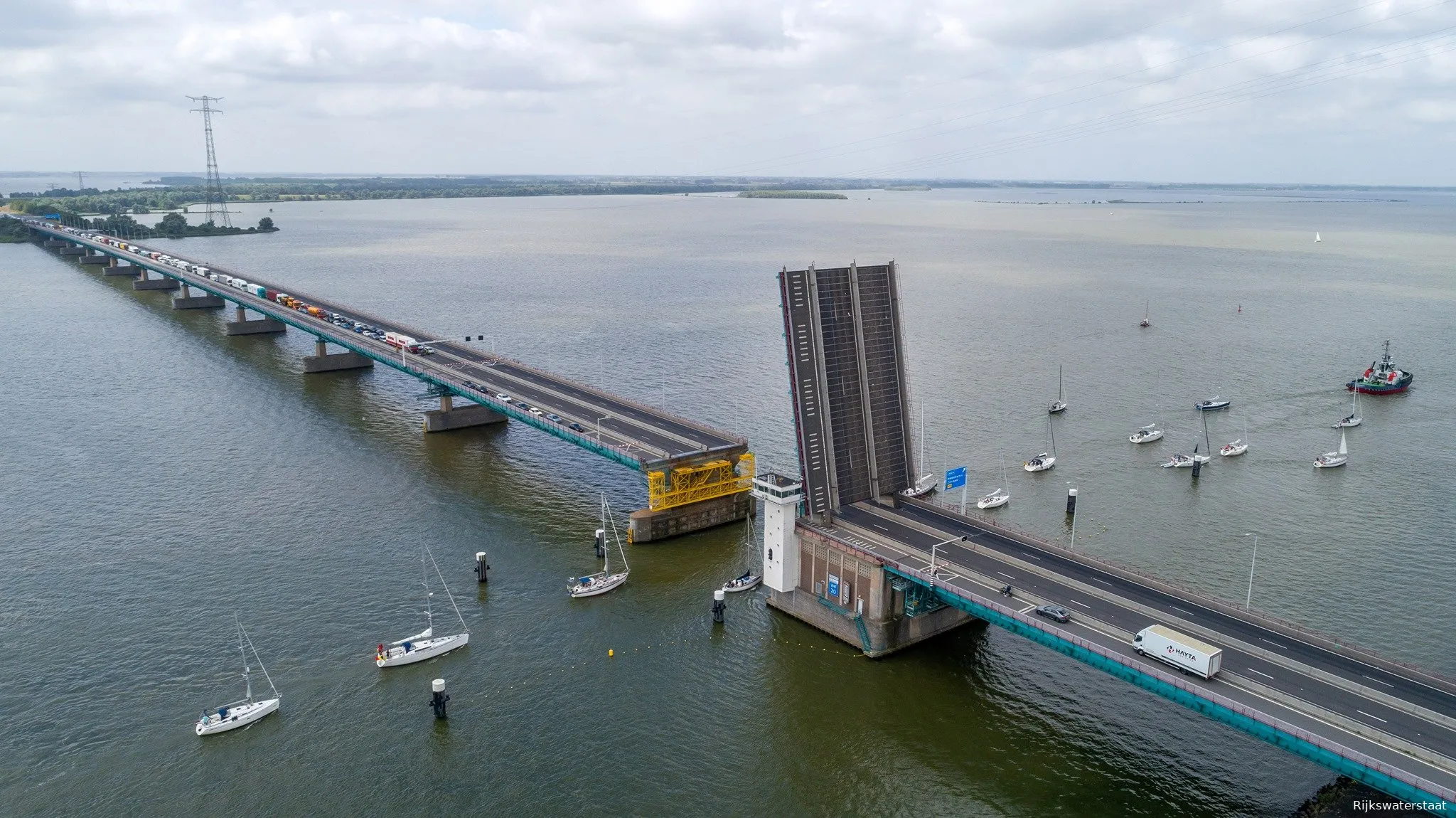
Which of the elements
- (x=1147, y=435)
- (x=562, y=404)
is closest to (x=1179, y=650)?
(x=1147, y=435)

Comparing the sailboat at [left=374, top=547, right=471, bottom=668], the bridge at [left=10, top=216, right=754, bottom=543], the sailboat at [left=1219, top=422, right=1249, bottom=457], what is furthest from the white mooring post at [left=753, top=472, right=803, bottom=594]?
the sailboat at [left=1219, top=422, right=1249, bottom=457]

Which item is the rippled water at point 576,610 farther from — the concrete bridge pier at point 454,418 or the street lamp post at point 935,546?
the street lamp post at point 935,546

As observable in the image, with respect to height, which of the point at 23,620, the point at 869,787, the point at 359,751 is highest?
the point at 23,620

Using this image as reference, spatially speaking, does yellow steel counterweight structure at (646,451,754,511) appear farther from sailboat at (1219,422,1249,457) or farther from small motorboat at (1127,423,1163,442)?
sailboat at (1219,422,1249,457)

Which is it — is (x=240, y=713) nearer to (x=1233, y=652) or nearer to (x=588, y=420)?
(x=588, y=420)

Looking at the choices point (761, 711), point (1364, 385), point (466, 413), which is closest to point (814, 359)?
point (761, 711)

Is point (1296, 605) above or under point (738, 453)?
under

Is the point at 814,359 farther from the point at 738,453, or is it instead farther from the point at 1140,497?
the point at 1140,497
